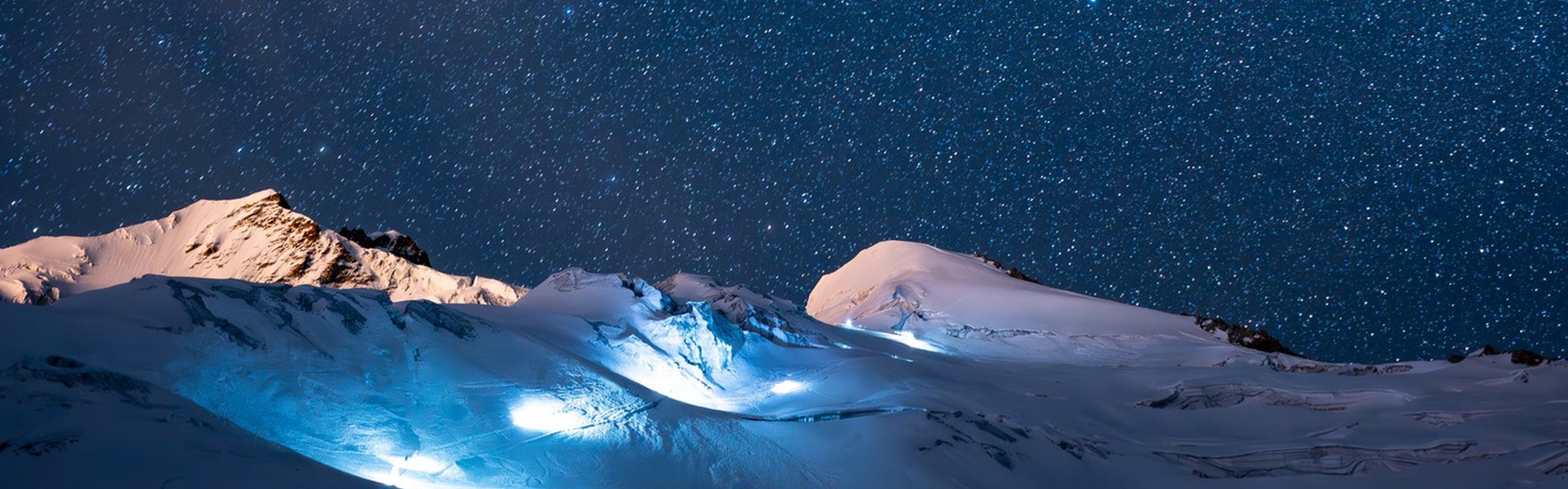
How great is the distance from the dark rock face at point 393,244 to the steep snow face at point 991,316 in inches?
765

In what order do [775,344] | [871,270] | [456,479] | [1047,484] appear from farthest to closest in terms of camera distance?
[871,270] → [775,344] → [1047,484] → [456,479]

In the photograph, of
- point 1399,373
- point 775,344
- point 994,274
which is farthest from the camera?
point 994,274

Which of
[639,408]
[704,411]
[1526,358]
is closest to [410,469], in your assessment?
[639,408]

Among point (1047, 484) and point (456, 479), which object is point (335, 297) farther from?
point (1047, 484)

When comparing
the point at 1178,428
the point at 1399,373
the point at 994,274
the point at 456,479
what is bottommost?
the point at 456,479

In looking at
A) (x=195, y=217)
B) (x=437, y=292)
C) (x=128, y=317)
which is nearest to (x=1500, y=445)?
(x=128, y=317)

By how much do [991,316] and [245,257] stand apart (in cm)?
3150

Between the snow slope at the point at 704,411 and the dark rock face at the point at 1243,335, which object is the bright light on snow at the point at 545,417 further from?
the dark rock face at the point at 1243,335

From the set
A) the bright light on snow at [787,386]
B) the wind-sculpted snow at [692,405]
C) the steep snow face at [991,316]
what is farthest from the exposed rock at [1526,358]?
the bright light on snow at [787,386]

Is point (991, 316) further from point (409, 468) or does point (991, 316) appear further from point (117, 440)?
point (117, 440)

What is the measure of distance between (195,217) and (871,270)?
30391 mm

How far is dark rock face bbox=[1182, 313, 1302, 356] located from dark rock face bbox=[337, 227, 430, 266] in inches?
1319

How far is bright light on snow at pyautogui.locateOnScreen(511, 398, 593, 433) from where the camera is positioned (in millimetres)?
13672

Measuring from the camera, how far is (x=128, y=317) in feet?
41.7
